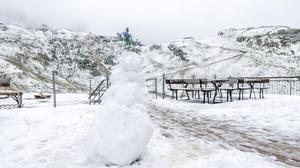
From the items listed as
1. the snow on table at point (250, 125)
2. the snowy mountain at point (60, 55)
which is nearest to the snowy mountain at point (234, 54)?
the snowy mountain at point (60, 55)

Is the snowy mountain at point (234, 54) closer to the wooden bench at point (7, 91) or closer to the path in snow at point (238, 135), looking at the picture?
the wooden bench at point (7, 91)

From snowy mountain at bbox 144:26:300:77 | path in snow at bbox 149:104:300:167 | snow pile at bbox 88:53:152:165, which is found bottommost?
path in snow at bbox 149:104:300:167

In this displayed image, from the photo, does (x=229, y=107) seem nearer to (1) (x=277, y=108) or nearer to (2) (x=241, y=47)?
(1) (x=277, y=108)

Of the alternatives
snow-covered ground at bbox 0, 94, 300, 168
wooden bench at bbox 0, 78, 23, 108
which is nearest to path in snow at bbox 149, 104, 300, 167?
snow-covered ground at bbox 0, 94, 300, 168

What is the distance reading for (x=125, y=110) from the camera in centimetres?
591

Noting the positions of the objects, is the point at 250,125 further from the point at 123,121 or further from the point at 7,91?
the point at 7,91

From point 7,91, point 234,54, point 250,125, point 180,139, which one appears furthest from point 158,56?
point 180,139

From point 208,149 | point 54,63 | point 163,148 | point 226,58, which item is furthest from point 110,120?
point 54,63

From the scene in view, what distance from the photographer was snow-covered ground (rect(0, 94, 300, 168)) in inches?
229

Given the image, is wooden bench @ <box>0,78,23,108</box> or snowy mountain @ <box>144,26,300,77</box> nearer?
wooden bench @ <box>0,78,23,108</box>

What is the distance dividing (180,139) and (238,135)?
166cm

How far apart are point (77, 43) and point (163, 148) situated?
146366 millimetres

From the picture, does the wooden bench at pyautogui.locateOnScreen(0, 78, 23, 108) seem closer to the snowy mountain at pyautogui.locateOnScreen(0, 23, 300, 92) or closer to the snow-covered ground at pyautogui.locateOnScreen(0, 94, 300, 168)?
the snow-covered ground at pyautogui.locateOnScreen(0, 94, 300, 168)

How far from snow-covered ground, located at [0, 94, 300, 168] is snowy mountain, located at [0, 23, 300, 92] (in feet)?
60.9
